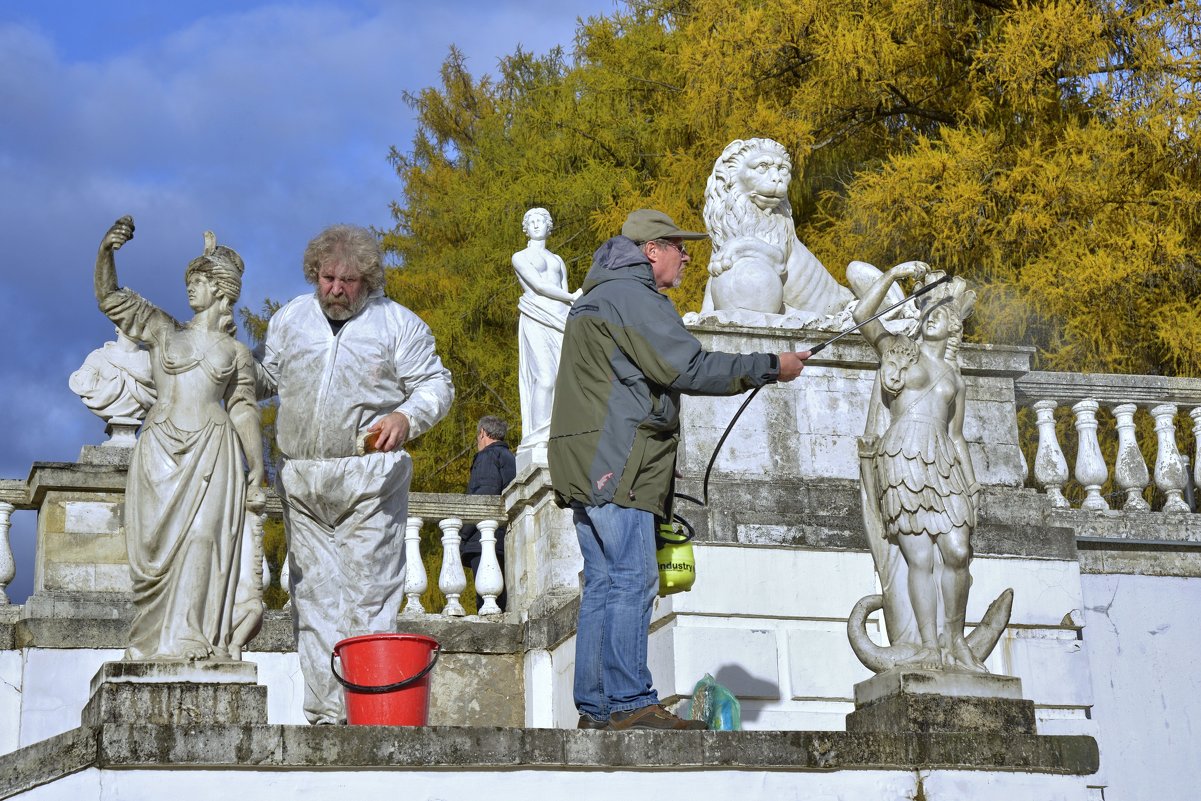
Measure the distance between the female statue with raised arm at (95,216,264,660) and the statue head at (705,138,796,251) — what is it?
11.5 ft

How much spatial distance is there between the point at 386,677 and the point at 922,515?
204cm

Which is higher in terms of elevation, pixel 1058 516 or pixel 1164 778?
pixel 1058 516

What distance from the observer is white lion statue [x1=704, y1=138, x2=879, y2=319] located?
27.6ft

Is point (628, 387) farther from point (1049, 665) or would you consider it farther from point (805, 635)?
point (1049, 665)

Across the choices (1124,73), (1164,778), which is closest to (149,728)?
(1164,778)

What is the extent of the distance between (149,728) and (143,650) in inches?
15.6

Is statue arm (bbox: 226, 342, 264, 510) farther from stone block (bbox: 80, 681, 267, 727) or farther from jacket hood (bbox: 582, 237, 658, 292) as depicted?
jacket hood (bbox: 582, 237, 658, 292)

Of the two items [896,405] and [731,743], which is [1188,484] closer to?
[896,405]

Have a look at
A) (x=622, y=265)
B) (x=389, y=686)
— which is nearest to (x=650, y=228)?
(x=622, y=265)

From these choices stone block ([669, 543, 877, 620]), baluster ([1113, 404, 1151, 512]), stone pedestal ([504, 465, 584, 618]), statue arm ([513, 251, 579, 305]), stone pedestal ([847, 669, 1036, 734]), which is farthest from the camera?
statue arm ([513, 251, 579, 305])

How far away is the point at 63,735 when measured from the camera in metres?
4.79

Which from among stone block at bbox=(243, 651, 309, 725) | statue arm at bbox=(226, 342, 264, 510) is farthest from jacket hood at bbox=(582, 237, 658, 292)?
stone block at bbox=(243, 651, 309, 725)

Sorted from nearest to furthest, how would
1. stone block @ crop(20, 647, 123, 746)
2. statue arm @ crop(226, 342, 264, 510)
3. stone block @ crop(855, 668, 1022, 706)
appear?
statue arm @ crop(226, 342, 264, 510) < stone block @ crop(855, 668, 1022, 706) < stone block @ crop(20, 647, 123, 746)

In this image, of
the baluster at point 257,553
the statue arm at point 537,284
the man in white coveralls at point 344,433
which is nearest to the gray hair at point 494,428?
the statue arm at point 537,284
